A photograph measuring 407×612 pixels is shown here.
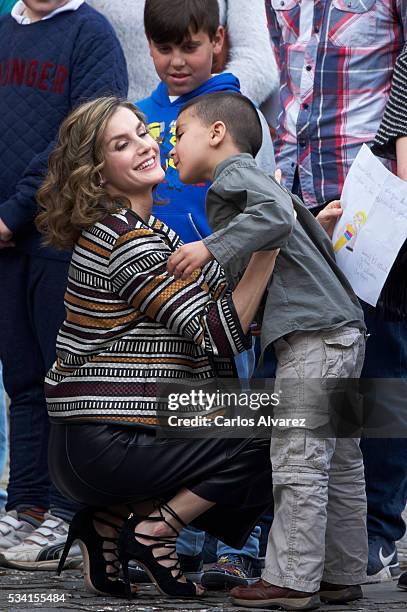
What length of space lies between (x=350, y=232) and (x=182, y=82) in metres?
0.90

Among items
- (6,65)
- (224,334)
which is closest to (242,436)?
(224,334)

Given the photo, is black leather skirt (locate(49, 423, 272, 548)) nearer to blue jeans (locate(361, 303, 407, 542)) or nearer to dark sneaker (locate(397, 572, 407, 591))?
dark sneaker (locate(397, 572, 407, 591))

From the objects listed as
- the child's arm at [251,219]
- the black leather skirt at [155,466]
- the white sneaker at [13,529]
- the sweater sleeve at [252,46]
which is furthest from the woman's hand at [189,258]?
the white sneaker at [13,529]

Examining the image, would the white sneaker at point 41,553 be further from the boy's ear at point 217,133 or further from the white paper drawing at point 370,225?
the boy's ear at point 217,133

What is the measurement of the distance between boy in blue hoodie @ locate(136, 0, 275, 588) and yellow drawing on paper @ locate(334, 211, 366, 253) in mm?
591

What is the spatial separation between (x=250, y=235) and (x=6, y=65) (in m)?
1.73

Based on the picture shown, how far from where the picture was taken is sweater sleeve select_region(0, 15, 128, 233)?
5.02 metres

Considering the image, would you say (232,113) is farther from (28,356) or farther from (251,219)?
(28,356)

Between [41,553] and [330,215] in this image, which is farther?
[41,553]

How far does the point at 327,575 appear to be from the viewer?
4059mm

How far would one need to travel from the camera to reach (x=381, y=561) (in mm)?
4609

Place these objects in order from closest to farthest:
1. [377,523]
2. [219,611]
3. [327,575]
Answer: [219,611] < [327,575] < [377,523]

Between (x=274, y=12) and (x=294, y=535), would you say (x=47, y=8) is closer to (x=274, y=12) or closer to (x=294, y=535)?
(x=274, y=12)

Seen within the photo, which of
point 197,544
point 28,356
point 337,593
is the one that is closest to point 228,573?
point 197,544
